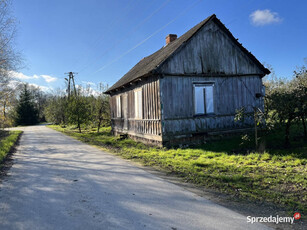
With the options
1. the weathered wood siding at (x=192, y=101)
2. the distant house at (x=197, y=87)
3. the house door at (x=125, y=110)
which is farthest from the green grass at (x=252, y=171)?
the house door at (x=125, y=110)

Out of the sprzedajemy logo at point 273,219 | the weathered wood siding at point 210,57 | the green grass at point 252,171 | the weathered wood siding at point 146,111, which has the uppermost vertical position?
the weathered wood siding at point 210,57

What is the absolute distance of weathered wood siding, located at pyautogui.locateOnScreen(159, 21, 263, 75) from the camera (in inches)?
469

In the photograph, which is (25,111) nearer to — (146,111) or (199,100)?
(146,111)

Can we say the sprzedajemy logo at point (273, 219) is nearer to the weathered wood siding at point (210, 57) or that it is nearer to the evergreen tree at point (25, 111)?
the weathered wood siding at point (210, 57)

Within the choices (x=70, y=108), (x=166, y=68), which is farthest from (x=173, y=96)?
(x=70, y=108)

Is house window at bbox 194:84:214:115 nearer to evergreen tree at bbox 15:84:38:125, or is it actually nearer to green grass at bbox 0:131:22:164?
green grass at bbox 0:131:22:164

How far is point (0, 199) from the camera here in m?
4.84

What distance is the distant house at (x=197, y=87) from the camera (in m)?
11.6

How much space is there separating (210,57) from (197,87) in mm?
2066

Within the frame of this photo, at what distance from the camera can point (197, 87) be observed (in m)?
12.4

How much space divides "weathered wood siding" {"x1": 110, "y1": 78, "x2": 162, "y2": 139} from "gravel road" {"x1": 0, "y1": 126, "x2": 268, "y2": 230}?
531 cm

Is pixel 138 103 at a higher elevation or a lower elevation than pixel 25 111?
lower

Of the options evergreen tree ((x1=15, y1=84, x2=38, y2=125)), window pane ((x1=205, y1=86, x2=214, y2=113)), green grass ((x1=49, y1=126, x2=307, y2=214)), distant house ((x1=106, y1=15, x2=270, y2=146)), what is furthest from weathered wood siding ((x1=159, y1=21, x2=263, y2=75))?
evergreen tree ((x1=15, y1=84, x2=38, y2=125))

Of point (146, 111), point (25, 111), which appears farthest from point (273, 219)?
point (25, 111)
